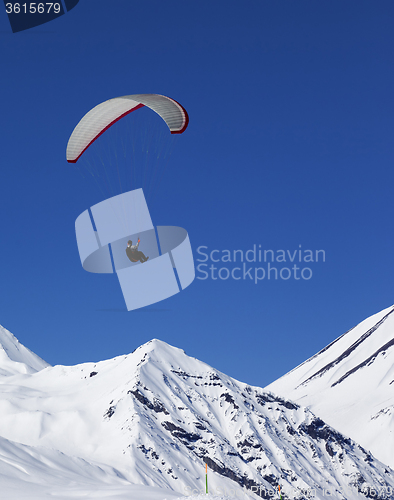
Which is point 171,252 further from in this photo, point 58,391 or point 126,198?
point 58,391

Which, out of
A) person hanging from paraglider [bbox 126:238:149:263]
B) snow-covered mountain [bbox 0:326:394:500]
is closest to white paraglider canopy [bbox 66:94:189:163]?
person hanging from paraglider [bbox 126:238:149:263]

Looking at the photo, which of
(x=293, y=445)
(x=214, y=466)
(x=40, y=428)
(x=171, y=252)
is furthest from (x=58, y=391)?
(x=171, y=252)

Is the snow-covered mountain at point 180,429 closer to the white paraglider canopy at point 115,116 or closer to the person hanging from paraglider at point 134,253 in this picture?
the person hanging from paraglider at point 134,253

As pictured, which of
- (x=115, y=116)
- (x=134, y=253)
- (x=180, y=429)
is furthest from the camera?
(x=180, y=429)

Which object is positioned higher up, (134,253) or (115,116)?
(115,116)

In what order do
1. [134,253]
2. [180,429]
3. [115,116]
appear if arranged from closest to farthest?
[134,253] < [115,116] < [180,429]

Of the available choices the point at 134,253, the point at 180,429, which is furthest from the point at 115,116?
the point at 180,429

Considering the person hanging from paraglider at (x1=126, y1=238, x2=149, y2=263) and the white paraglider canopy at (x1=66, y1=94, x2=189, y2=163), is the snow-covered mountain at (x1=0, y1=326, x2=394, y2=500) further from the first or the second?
the white paraglider canopy at (x1=66, y1=94, x2=189, y2=163)

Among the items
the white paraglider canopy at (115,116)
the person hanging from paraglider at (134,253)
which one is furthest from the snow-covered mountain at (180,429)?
the white paraglider canopy at (115,116)

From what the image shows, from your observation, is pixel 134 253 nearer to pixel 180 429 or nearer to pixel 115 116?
pixel 115 116
